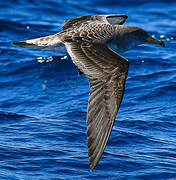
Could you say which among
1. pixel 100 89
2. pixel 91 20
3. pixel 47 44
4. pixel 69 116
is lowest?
pixel 69 116

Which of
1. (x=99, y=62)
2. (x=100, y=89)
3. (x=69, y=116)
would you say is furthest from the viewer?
(x=69, y=116)

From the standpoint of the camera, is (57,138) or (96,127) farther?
(57,138)

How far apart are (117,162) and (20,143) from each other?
5.28ft

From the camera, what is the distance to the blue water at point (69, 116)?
259 inches

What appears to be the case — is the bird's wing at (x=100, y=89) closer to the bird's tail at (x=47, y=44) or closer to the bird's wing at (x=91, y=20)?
the bird's tail at (x=47, y=44)

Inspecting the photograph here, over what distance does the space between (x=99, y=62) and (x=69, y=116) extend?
2285mm

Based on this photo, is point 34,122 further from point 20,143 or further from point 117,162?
point 117,162

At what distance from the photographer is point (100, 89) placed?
6.00m

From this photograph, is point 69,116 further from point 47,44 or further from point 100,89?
point 100,89

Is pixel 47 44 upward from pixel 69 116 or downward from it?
upward

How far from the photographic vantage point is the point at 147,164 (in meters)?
6.68

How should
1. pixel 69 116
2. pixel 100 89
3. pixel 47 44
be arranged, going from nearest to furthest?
pixel 100 89 < pixel 47 44 < pixel 69 116

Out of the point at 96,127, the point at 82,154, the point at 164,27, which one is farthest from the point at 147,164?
the point at 164,27

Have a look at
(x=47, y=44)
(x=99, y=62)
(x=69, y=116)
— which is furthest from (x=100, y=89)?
(x=69, y=116)
